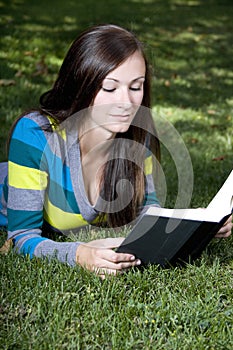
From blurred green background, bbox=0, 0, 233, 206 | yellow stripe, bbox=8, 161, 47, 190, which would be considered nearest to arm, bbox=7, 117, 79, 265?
yellow stripe, bbox=8, 161, 47, 190

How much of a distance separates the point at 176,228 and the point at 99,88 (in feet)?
2.51

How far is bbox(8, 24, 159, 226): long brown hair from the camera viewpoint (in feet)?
9.74

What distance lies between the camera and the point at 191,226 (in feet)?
8.53

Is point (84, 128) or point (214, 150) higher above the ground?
point (84, 128)

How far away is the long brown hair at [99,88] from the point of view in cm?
297

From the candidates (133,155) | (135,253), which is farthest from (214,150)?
(135,253)

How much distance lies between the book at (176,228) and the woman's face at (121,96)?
0.52m

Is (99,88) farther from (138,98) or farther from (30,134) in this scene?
(30,134)

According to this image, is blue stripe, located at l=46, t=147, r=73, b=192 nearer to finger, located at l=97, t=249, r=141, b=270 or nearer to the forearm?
the forearm

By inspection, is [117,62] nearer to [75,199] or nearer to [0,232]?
[75,199]

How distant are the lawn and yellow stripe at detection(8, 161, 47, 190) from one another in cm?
32

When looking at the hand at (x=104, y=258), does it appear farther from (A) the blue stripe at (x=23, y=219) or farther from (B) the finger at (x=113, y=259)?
(A) the blue stripe at (x=23, y=219)

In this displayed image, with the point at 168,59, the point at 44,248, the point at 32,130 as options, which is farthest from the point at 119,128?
the point at 168,59

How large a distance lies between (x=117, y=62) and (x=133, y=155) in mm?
601
